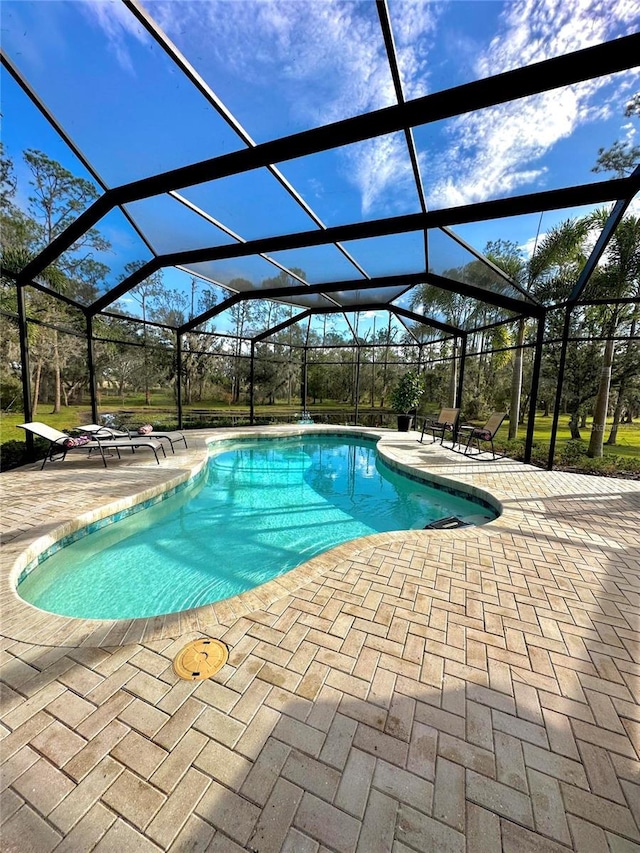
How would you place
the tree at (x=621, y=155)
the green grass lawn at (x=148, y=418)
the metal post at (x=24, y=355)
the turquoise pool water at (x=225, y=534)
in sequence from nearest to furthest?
the turquoise pool water at (x=225, y=534)
the tree at (x=621, y=155)
the metal post at (x=24, y=355)
the green grass lawn at (x=148, y=418)

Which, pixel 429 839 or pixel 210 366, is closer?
pixel 429 839

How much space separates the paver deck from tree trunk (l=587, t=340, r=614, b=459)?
673 cm

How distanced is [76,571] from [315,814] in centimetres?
335

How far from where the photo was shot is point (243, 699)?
66.6 inches

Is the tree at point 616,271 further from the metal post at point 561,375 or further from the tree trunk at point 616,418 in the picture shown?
the tree trunk at point 616,418

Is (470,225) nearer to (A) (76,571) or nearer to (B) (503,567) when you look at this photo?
(B) (503,567)

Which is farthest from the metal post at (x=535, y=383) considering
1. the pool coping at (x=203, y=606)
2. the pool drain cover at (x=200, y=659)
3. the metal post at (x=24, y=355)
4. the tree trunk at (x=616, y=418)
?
the metal post at (x=24, y=355)

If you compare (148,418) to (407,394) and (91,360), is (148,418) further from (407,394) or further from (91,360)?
(407,394)

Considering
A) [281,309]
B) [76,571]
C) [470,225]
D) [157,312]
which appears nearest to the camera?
[76,571]

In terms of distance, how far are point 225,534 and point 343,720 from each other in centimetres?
338

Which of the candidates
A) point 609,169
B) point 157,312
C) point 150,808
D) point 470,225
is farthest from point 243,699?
point 157,312

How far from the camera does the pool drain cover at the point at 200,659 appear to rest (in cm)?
184

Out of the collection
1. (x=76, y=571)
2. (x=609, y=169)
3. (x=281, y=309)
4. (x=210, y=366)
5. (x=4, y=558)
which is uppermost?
(x=281, y=309)

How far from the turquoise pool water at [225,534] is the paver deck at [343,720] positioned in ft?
2.41
